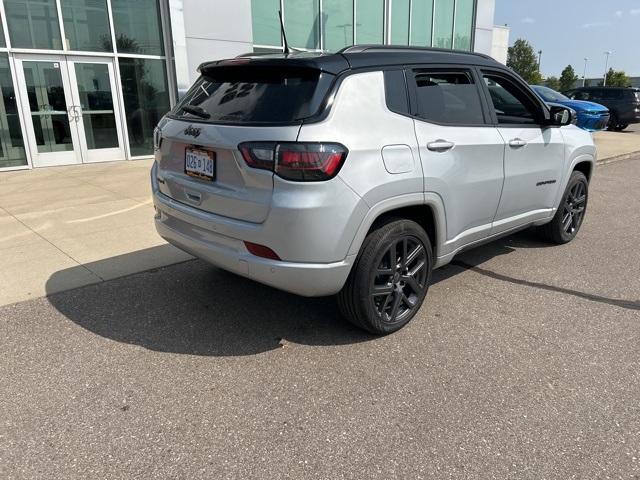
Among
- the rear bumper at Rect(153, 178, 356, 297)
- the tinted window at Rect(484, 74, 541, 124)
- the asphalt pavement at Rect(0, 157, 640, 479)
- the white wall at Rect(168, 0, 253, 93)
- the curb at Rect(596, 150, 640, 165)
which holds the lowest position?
the curb at Rect(596, 150, 640, 165)

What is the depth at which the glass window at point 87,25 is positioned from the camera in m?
10.3

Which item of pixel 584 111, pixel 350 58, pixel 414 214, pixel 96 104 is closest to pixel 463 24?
pixel 584 111

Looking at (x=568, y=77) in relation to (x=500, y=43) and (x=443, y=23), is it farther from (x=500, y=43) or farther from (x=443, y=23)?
(x=443, y=23)

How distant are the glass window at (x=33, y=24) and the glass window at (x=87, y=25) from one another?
0.21 meters

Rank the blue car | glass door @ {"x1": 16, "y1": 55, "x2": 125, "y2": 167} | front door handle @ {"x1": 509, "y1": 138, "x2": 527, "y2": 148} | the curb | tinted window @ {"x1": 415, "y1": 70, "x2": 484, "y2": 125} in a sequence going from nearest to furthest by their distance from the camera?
tinted window @ {"x1": 415, "y1": 70, "x2": 484, "y2": 125} → front door handle @ {"x1": 509, "y1": 138, "x2": 527, "y2": 148} → glass door @ {"x1": 16, "y1": 55, "x2": 125, "y2": 167} → the curb → the blue car

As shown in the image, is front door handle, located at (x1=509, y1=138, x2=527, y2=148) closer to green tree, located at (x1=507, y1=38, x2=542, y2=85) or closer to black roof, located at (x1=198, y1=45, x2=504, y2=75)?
black roof, located at (x1=198, y1=45, x2=504, y2=75)

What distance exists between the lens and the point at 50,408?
2.73m

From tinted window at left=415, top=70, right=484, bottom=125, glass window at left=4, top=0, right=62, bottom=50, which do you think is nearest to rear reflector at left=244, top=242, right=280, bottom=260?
tinted window at left=415, top=70, right=484, bottom=125

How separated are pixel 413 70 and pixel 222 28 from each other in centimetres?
934

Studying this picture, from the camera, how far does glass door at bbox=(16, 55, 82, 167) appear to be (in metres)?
10.1

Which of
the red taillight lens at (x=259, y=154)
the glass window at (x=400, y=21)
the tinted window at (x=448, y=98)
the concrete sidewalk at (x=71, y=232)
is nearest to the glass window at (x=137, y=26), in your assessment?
the concrete sidewalk at (x=71, y=232)

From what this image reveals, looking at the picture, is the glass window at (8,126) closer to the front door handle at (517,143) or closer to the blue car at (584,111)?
the front door handle at (517,143)

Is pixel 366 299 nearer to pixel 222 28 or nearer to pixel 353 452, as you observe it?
pixel 353 452

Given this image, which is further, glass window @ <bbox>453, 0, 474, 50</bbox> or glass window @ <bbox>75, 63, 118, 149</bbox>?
glass window @ <bbox>453, 0, 474, 50</bbox>
